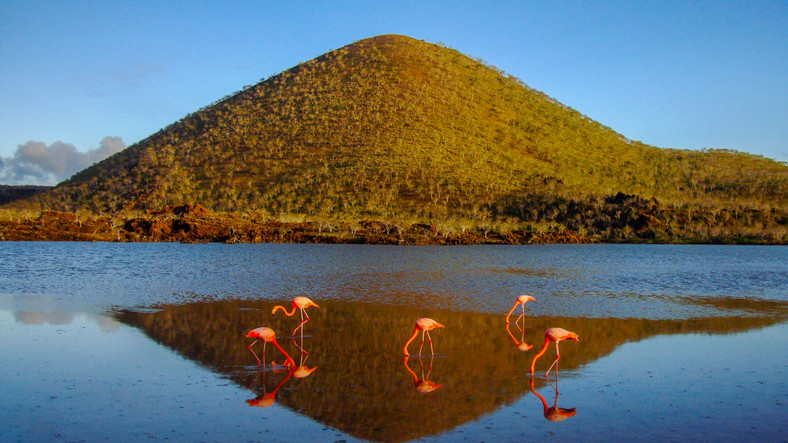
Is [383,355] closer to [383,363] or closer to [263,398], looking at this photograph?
[383,363]

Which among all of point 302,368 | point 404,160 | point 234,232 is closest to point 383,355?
point 302,368

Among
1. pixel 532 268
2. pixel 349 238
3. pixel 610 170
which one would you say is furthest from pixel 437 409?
pixel 610 170

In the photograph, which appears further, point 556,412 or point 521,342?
point 521,342

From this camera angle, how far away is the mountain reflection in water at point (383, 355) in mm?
7715

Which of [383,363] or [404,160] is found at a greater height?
[404,160]

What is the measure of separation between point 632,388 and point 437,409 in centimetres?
345

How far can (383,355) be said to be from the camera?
10.9 m

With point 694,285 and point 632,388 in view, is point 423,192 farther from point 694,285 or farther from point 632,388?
point 632,388

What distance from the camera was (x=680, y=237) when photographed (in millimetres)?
58875

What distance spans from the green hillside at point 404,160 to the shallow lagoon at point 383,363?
4339 cm

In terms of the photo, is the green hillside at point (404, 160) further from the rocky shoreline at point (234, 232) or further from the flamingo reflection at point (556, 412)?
the flamingo reflection at point (556, 412)

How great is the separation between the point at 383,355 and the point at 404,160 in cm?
6277

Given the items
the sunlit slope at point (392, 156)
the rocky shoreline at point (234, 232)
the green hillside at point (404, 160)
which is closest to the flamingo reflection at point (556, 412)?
the rocky shoreline at point (234, 232)

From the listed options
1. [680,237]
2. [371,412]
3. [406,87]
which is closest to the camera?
[371,412]
